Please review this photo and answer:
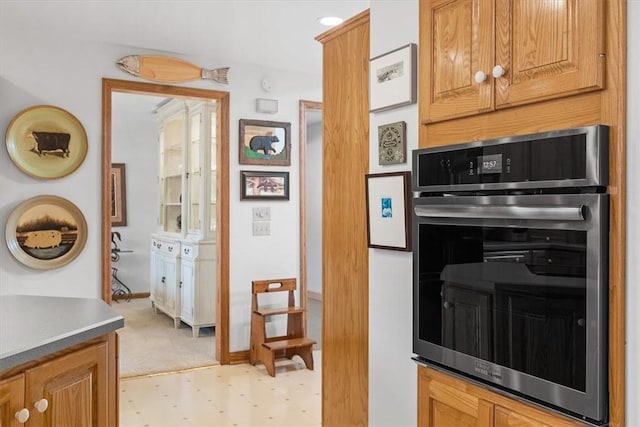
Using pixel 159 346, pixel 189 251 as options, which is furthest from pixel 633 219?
pixel 189 251

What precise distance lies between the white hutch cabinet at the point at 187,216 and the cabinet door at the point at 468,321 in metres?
3.71

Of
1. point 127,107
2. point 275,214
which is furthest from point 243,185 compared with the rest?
point 127,107

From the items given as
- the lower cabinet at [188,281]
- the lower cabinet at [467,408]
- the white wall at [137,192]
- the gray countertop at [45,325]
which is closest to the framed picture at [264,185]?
the lower cabinet at [188,281]

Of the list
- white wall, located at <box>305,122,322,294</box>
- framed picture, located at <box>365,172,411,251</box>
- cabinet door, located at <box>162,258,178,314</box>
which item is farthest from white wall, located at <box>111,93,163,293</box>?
framed picture, located at <box>365,172,411,251</box>

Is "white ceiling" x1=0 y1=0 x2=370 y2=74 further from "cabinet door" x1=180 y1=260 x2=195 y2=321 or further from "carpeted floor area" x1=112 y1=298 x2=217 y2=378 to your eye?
"carpeted floor area" x1=112 y1=298 x2=217 y2=378

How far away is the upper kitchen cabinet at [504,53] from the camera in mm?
1473

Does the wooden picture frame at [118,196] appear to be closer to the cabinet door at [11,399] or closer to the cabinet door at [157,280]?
the cabinet door at [157,280]

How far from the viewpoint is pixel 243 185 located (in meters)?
4.59

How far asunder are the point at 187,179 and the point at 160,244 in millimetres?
986

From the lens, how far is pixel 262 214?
4691 mm

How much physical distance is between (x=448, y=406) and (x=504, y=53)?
116 cm

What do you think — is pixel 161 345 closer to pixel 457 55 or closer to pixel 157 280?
pixel 157 280

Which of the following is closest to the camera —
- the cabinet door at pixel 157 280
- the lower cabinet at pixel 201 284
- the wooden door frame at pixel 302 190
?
the wooden door frame at pixel 302 190

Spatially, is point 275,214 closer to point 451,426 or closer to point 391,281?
point 391,281
